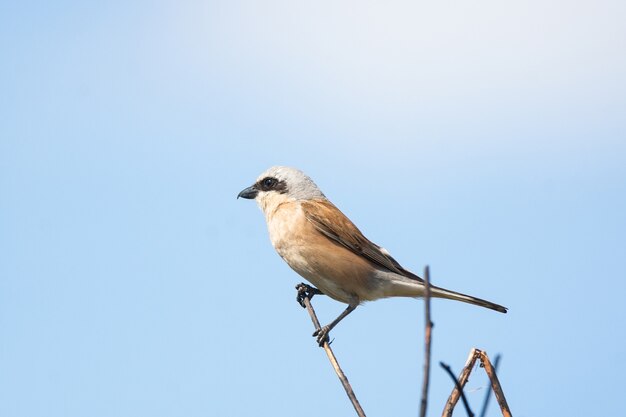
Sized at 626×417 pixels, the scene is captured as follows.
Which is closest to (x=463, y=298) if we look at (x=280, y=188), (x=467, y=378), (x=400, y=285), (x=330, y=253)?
(x=400, y=285)

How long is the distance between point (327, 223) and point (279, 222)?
0.39 m

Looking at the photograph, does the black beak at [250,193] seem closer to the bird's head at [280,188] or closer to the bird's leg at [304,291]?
the bird's head at [280,188]

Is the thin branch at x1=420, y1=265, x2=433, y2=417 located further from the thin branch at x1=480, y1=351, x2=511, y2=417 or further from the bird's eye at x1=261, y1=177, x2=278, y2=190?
the bird's eye at x1=261, y1=177, x2=278, y2=190

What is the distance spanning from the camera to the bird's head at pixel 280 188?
6809mm

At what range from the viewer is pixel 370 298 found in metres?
6.29

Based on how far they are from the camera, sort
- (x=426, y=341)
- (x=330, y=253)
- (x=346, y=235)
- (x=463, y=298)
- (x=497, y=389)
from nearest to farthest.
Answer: (x=426, y=341) < (x=497, y=389) < (x=463, y=298) < (x=330, y=253) < (x=346, y=235)

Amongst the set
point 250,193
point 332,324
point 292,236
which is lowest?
point 332,324

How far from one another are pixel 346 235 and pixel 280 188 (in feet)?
2.47

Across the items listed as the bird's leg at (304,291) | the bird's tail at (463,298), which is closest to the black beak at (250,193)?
the bird's leg at (304,291)

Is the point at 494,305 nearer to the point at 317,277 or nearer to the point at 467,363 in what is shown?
the point at 317,277

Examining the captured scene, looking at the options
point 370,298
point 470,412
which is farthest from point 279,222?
point 470,412

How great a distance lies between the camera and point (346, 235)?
21.5 feet

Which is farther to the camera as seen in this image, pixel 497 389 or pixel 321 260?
pixel 321 260

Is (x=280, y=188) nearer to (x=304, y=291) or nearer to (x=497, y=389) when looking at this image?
(x=304, y=291)
